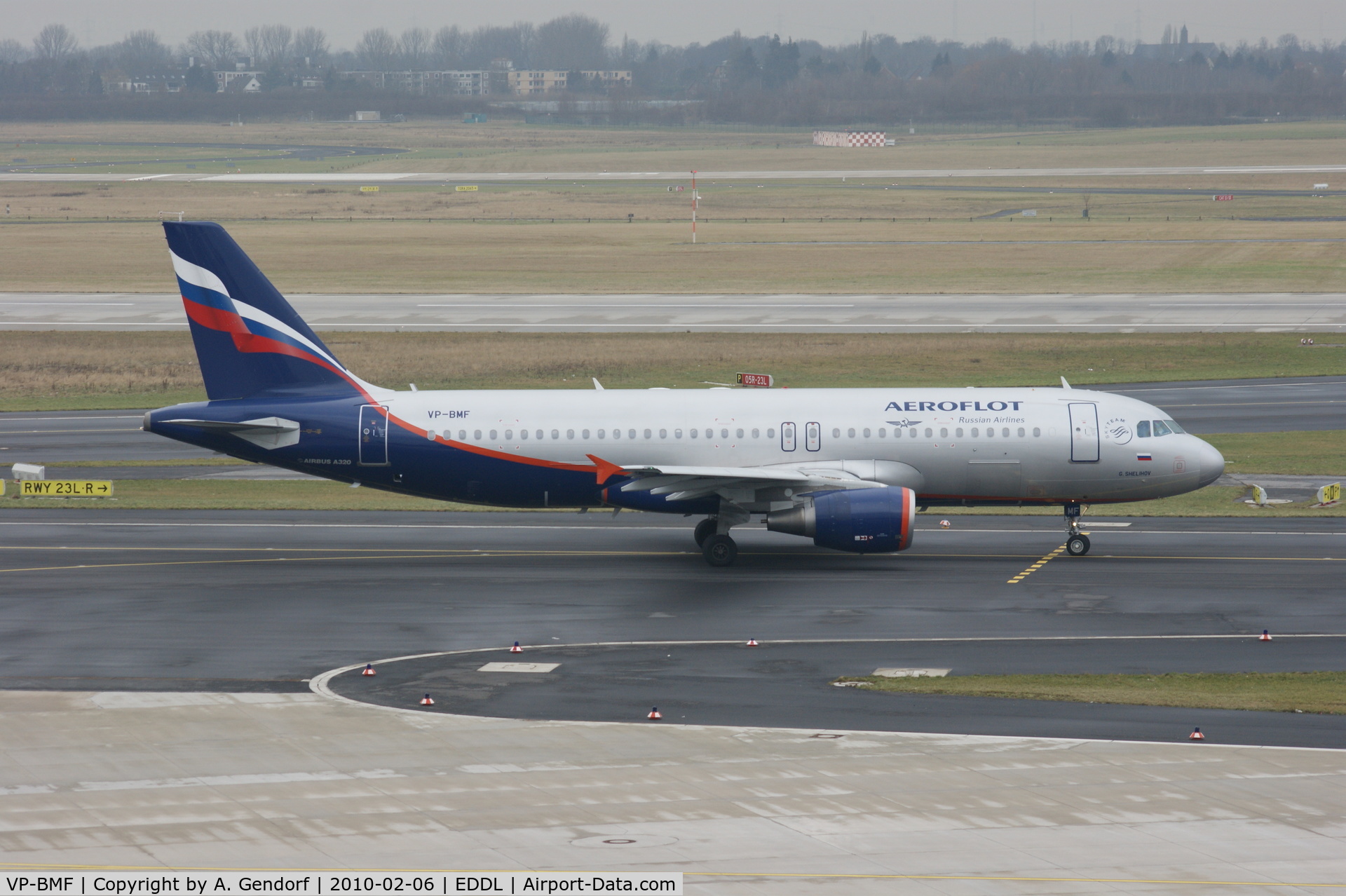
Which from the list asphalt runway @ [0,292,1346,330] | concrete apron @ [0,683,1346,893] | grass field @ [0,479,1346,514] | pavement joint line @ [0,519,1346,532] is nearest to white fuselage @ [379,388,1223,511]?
pavement joint line @ [0,519,1346,532]

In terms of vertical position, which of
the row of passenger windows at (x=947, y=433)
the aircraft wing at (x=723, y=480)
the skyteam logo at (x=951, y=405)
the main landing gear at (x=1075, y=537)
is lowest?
the main landing gear at (x=1075, y=537)

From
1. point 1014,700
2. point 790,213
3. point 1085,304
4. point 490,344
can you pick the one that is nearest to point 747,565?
point 1014,700

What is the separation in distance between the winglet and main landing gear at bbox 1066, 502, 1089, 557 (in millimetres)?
12554

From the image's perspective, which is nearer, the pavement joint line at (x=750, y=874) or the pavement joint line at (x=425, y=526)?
the pavement joint line at (x=750, y=874)

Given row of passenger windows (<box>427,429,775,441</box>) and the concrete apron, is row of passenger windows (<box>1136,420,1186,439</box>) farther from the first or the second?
the concrete apron

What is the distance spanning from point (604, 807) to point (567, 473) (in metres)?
17.9

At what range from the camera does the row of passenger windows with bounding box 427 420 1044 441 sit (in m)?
37.7

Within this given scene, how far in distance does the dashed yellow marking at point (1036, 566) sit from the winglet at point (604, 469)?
10.3 meters

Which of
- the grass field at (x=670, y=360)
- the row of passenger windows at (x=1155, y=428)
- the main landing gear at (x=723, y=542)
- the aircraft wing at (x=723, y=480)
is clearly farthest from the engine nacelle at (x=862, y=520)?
Answer: the grass field at (x=670, y=360)

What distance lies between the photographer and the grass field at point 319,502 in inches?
1754

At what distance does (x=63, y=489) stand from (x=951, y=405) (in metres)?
30.0

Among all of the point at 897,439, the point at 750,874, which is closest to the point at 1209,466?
the point at 897,439

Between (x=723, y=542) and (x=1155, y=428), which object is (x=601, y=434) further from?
(x=1155, y=428)

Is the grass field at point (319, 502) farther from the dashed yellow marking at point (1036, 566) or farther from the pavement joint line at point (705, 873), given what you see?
the pavement joint line at point (705, 873)
